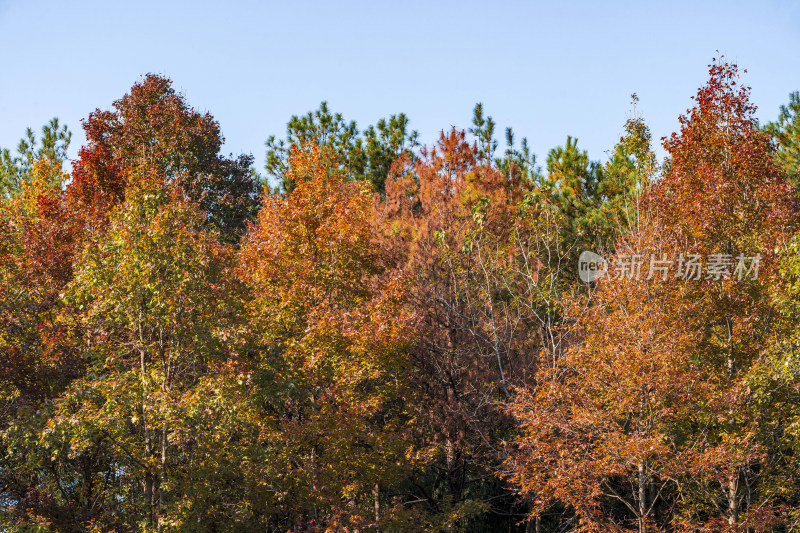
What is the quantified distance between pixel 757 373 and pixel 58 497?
52.5 feet

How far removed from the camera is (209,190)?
100ft

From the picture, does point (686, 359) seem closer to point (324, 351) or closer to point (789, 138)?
point (324, 351)

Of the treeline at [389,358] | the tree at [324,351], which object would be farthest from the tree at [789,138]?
the tree at [324,351]

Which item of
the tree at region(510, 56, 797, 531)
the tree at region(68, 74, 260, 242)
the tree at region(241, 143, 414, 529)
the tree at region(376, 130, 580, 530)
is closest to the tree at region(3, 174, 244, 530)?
the tree at region(241, 143, 414, 529)

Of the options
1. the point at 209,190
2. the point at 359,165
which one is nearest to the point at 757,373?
the point at 359,165

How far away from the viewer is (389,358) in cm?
1731

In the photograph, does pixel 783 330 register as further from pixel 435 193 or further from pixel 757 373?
pixel 435 193

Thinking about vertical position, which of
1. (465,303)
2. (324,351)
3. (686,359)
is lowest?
(686,359)

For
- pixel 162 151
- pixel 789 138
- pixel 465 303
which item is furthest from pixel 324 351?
pixel 789 138

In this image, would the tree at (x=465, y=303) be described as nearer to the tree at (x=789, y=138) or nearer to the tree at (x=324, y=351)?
the tree at (x=324, y=351)

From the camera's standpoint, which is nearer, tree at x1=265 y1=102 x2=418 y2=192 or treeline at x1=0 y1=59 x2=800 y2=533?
treeline at x1=0 y1=59 x2=800 y2=533

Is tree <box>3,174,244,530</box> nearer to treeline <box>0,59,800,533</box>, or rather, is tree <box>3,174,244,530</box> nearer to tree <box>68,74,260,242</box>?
treeline <box>0,59,800,533</box>

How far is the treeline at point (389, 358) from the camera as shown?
46.3 feet

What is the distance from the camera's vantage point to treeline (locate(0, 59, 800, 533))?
14109 mm
